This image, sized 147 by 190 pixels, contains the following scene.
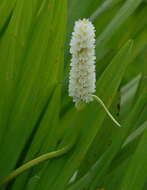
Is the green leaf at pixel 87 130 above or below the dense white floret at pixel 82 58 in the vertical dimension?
below

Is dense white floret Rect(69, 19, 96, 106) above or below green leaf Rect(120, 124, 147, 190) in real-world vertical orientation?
above

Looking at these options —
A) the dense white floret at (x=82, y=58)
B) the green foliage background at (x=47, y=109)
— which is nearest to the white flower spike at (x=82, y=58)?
the dense white floret at (x=82, y=58)

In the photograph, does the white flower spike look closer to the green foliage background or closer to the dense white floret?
the dense white floret

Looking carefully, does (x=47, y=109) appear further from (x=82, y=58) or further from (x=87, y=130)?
(x=82, y=58)

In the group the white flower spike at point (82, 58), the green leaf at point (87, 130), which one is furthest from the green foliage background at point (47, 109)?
the white flower spike at point (82, 58)

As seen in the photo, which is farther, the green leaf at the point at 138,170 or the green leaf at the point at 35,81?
the green leaf at the point at 35,81

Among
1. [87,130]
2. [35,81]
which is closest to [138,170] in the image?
[87,130]

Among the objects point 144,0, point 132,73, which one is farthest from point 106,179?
point 132,73

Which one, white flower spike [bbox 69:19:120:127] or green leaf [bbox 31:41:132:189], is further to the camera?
green leaf [bbox 31:41:132:189]

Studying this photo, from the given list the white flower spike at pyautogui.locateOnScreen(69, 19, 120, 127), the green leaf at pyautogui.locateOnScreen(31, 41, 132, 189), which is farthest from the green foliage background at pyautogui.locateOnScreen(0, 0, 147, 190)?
the white flower spike at pyautogui.locateOnScreen(69, 19, 120, 127)

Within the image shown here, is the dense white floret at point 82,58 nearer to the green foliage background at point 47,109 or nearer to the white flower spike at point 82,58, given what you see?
the white flower spike at point 82,58
